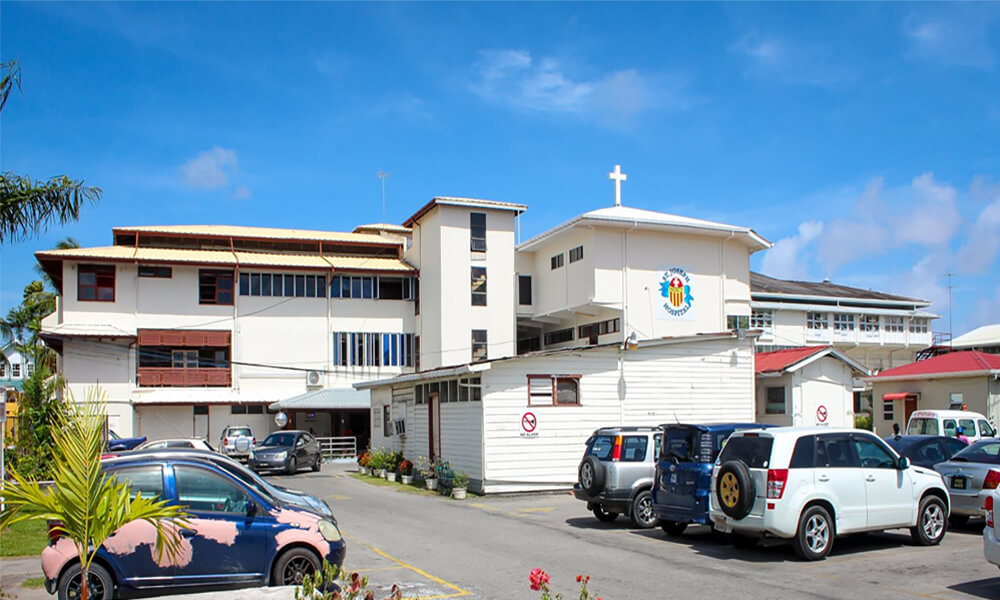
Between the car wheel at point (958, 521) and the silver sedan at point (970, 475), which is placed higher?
the silver sedan at point (970, 475)

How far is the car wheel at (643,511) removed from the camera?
1579 centimetres

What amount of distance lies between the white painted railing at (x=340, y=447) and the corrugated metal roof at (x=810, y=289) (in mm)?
33542

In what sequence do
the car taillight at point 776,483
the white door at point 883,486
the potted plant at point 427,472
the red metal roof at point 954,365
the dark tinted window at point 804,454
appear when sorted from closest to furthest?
the car taillight at point 776,483 < the dark tinted window at point 804,454 < the white door at point 883,486 < the potted plant at point 427,472 < the red metal roof at point 954,365

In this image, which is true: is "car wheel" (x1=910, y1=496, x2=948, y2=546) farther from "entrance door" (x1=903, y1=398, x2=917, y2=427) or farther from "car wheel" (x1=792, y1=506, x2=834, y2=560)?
"entrance door" (x1=903, y1=398, x2=917, y2=427)

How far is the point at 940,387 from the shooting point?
31469 mm

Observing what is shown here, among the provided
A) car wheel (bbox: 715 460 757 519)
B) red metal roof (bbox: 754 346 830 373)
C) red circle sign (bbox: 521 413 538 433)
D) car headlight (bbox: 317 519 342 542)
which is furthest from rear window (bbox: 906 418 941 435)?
car headlight (bbox: 317 519 342 542)

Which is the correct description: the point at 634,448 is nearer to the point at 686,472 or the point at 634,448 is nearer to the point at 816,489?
the point at 686,472

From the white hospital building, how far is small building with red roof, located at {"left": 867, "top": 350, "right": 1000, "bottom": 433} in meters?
6.32

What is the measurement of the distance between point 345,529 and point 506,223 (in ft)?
104

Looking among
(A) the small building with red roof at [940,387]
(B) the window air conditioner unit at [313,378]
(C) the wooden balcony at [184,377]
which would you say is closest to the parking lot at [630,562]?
(A) the small building with red roof at [940,387]

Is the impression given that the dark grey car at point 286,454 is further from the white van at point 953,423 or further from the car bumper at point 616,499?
the white van at point 953,423

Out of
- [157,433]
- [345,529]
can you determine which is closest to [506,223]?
[157,433]

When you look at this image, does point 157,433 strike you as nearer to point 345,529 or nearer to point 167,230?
point 167,230

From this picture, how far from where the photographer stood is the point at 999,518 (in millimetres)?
9438
